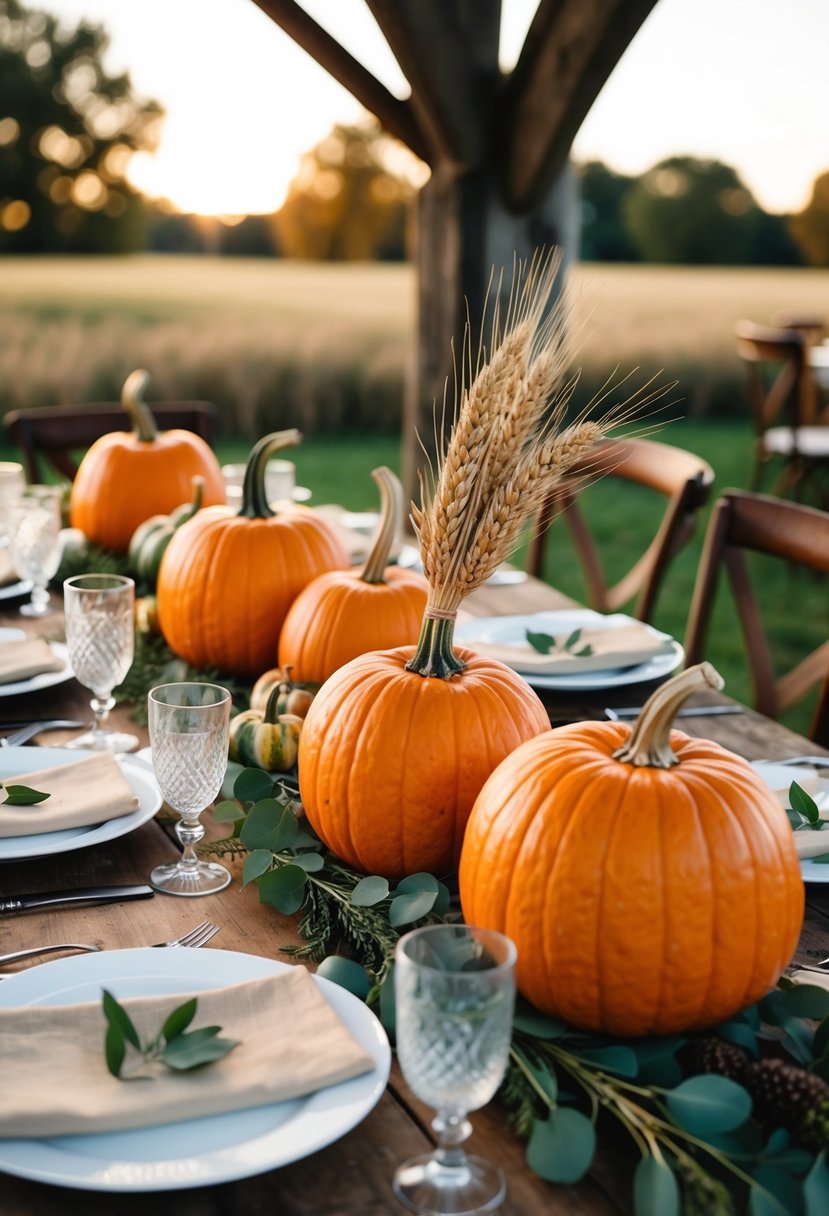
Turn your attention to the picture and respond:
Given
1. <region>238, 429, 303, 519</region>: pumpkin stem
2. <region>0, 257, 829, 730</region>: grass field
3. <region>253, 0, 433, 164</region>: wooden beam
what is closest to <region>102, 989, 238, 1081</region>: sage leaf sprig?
<region>238, 429, 303, 519</region>: pumpkin stem

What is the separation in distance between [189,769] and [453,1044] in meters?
0.52

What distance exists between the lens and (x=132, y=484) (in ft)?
7.86

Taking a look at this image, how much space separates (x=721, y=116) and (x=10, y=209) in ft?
21.3

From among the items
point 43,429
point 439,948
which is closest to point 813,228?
point 43,429

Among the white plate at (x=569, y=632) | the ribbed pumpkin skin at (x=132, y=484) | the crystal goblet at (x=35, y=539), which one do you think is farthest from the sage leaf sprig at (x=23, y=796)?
the ribbed pumpkin skin at (x=132, y=484)

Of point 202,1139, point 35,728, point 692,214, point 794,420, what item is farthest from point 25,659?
point 692,214

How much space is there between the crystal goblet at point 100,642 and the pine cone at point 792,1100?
3.06ft

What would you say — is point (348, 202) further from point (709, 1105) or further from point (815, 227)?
point (709, 1105)

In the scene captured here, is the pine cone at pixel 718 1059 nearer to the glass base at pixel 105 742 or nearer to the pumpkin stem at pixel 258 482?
the glass base at pixel 105 742

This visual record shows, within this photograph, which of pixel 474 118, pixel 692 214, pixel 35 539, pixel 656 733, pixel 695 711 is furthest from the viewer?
pixel 692 214

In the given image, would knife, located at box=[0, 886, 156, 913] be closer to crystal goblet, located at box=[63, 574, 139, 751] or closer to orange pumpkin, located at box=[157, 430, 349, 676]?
crystal goblet, located at box=[63, 574, 139, 751]

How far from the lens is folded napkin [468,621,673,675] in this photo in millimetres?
1724

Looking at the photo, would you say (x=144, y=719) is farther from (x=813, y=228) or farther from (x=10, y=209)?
(x=813, y=228)

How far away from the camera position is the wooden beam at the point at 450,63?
297cm
